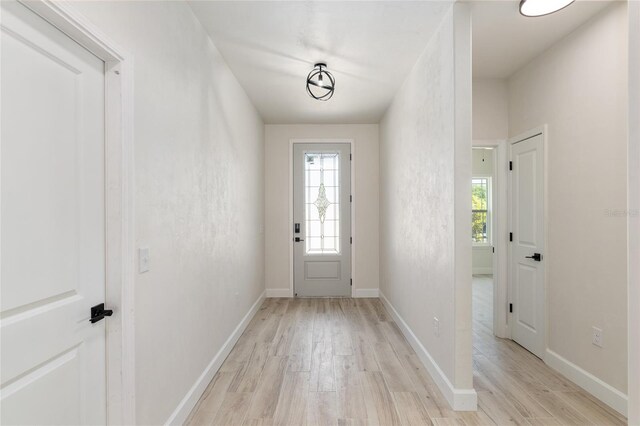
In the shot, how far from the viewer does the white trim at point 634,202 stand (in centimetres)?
120

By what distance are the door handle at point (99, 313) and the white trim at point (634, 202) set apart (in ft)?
6.95

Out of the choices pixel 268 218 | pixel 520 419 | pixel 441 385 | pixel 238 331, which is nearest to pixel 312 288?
pixel 268 218

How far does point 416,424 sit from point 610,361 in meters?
A: 1.44

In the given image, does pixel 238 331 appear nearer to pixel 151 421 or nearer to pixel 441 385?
pixel 151 421

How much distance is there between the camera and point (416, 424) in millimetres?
1884

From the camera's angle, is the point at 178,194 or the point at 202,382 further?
the point at 202,382

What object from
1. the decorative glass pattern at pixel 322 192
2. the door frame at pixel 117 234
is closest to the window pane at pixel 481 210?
the decorative glass pattern at pixel 322 192

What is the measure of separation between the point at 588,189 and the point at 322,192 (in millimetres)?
3252

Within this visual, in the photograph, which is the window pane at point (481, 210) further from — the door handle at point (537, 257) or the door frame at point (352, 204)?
the door handle at point (537, 257)

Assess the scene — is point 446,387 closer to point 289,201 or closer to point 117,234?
point 117,234

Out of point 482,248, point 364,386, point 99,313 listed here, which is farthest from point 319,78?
point 482,248

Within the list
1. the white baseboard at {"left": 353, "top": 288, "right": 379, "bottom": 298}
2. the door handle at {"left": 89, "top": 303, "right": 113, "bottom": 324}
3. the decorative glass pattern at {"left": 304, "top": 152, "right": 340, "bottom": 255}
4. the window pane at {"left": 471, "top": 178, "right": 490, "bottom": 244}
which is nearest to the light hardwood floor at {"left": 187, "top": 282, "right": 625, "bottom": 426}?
the door handle at {"left": 89, "top": 303, "right": 113, "bottom": 324}

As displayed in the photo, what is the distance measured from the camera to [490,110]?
10.6ft

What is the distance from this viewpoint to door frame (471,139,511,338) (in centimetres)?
321
